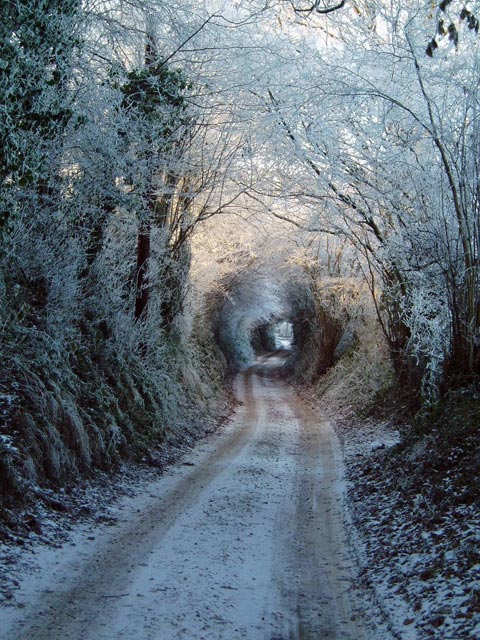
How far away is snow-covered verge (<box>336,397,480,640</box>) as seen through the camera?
15.7ft

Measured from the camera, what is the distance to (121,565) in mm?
5922

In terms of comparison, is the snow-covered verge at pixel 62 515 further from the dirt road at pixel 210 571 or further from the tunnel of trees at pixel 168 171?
the tunnel of trees at pixel 168 171

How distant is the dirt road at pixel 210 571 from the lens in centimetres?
469

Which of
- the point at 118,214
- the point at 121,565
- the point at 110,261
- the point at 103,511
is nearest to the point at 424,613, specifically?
the point at 121,565

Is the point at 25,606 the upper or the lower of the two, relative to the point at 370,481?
upper

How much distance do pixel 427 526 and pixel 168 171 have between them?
9275mm

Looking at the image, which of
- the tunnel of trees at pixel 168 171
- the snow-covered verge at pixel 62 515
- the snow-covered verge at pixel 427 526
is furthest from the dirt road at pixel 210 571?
the tunnel of trees at pixel 168 171

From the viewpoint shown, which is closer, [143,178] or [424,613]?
[424,613]

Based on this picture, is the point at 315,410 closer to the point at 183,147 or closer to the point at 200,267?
the point at 200,267

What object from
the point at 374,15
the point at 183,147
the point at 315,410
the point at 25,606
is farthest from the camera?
the point at 315,410

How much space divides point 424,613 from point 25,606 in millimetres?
3110

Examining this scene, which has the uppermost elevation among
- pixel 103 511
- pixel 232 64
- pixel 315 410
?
pixel 232 64

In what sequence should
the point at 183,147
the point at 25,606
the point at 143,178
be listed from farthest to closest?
the point at 183,147
the point at 143,178
the point at 25,606

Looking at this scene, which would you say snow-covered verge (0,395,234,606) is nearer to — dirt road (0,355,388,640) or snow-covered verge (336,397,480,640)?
dirt road (0,355,388,640)
